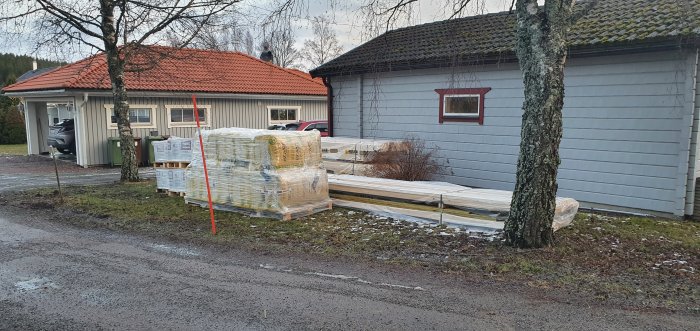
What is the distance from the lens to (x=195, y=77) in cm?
2130

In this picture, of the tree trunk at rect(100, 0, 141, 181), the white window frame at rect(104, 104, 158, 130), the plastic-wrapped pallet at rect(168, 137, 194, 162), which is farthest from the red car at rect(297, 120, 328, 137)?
the plastic-wrapped pallet at rect(168, 137, 194, 162)

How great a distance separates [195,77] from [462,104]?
13.3 m

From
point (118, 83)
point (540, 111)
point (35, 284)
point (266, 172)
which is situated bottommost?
point (35, 284)

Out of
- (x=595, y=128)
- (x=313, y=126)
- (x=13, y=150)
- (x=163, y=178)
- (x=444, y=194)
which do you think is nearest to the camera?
(x=444, y=194)

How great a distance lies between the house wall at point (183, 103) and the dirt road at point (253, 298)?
12.0 m

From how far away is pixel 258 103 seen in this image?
2255cm

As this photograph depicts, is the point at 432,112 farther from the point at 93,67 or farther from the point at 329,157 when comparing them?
the point at 93,67

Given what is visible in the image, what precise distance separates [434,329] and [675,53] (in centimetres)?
702

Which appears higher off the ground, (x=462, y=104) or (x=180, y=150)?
(x=462, y=104)

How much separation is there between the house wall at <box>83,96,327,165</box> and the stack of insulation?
1031 cm

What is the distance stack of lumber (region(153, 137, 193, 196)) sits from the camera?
10859 millimetres

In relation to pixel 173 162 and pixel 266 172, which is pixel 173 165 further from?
pixel 266 172

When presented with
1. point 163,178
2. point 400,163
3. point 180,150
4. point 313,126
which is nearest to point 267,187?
point 180,150

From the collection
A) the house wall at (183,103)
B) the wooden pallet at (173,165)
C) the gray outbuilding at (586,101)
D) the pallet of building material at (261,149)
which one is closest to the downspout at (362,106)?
the gray outbuilding at (586,101)
